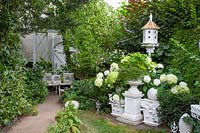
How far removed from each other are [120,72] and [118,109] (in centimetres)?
95

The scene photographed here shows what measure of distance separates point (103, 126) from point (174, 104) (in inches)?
62.2

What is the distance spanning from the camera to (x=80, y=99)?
8.12 m

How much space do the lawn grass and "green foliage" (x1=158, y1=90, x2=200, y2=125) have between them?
352mm

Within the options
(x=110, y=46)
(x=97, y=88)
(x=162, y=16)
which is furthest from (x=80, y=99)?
(x=162, y=16)

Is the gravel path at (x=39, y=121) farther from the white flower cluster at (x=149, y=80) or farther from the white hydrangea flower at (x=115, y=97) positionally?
the white flower cluster at (x=149, y=80)

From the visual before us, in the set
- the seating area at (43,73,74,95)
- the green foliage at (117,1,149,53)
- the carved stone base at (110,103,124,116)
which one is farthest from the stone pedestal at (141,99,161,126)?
the seating area at (43,73,74,95)

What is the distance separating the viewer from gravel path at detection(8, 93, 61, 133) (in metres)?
6.01

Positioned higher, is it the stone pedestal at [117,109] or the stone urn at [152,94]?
the stone urn at [152,94]

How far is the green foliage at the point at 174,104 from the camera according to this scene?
226 inches

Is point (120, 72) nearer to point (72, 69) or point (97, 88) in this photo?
point (97, 88)

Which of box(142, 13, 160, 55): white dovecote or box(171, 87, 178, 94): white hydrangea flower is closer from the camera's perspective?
box(171, 87, 178, 94): white hydrangea flower

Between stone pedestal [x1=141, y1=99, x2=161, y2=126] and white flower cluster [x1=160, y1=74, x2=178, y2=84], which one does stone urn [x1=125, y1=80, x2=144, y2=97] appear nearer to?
stone pedestal [x1=141, y1=99, x2=161, y2=126]

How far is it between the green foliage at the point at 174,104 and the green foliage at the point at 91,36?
4.16 metres

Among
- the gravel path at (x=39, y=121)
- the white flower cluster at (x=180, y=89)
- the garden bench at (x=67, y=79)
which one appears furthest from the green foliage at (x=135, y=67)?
the garden bench at (x=67, y=79)
